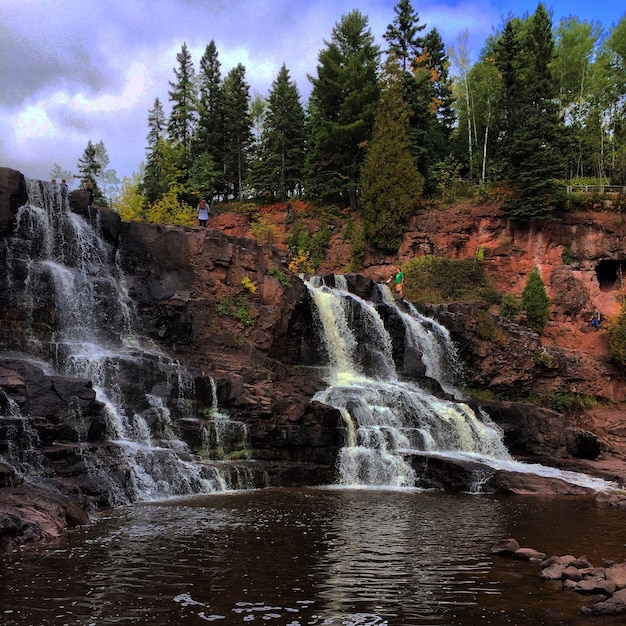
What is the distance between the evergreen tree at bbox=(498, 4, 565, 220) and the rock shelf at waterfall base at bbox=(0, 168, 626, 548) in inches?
433

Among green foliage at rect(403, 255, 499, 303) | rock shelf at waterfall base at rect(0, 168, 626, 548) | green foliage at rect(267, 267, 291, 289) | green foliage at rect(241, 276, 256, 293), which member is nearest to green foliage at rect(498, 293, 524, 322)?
green foliage at rect(403, 255, 499, 303)

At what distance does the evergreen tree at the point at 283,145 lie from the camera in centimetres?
4972

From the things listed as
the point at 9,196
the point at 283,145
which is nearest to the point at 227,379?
the point at 9,196

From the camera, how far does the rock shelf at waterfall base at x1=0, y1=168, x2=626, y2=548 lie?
51.8ft

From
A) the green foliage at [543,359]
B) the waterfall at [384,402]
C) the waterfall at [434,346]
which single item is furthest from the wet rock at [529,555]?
the green foliage at [543,359]

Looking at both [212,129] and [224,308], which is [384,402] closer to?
[224,308]

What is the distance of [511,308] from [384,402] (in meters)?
16.2

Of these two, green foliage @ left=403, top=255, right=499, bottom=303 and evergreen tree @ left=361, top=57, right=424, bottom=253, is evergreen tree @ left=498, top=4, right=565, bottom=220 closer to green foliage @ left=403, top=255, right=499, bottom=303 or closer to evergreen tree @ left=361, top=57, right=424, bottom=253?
green foliage @ left=403, top=255, right=499, bottom=303

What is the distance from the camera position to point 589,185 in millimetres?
43781

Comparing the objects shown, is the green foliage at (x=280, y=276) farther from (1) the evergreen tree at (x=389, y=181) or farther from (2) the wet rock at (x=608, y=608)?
(2) the wet rock at (x=608, y=608)

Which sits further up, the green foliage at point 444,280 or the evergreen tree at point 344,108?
the evergreen tree at point 344,108

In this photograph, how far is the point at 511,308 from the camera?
116 ft

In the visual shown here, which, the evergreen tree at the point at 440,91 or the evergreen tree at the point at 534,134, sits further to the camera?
the evergreen tree at the point at 440,91

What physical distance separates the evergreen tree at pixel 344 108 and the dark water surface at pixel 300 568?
3569cm
